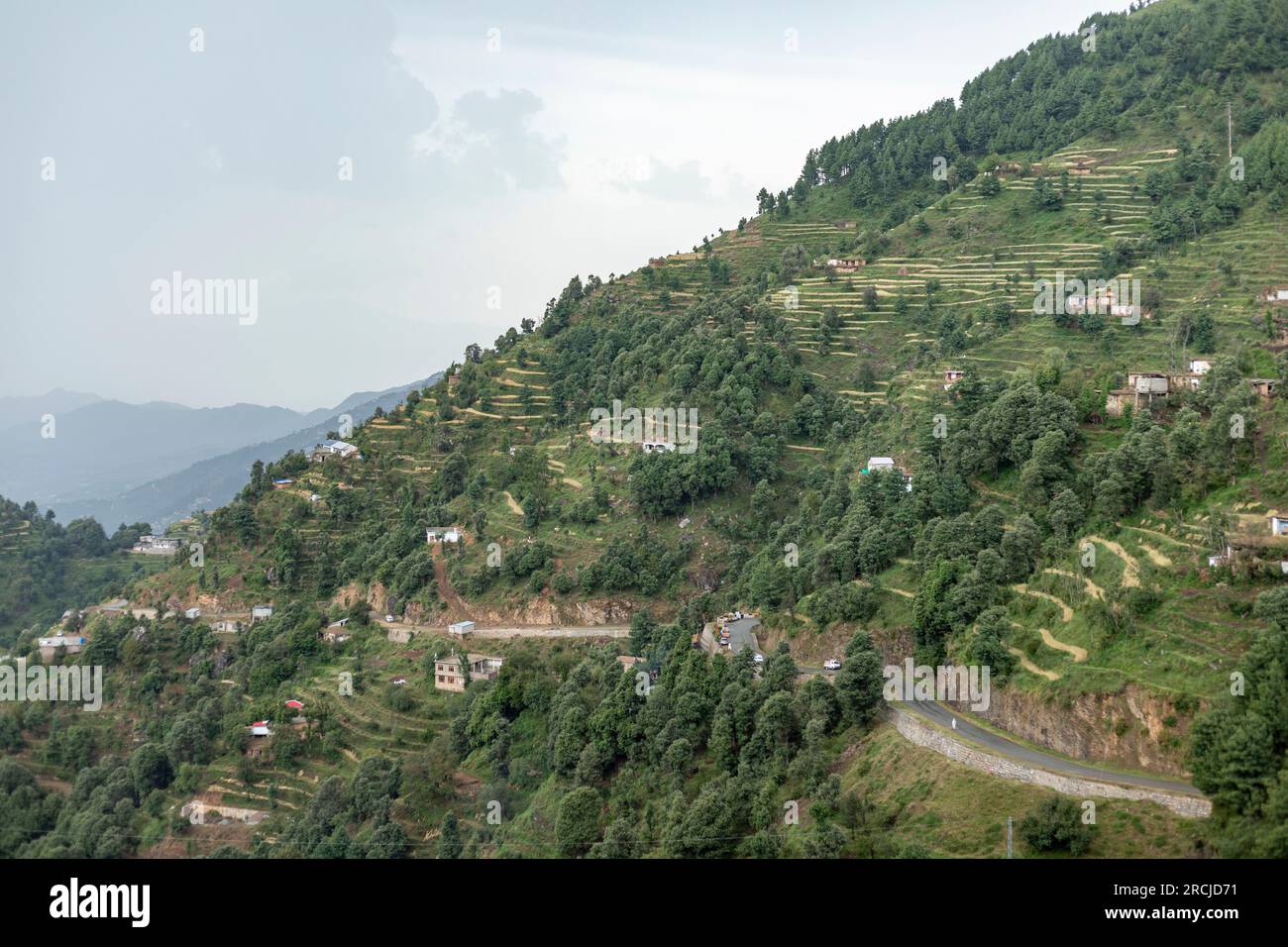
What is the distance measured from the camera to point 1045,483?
22.0 metres

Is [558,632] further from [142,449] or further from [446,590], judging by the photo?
[142,449]

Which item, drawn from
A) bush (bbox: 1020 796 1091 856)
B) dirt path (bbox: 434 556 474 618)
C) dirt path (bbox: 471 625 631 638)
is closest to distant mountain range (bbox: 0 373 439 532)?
dirt path (bbox: 434 556 474 618)

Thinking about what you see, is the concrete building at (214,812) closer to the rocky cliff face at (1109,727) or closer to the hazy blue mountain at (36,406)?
the rocky cliff face at (1109,727)

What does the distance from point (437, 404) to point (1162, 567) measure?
32015 millimetres

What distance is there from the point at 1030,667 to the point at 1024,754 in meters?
1.78

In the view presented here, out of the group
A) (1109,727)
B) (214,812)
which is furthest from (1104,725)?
(214,812)

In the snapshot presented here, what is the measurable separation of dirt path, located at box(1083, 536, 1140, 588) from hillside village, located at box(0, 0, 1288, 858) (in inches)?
3.3

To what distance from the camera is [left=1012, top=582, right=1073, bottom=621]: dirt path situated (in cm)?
1855

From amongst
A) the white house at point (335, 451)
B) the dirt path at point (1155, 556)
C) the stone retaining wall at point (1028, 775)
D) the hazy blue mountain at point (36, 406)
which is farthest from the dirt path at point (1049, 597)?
the hazy blue mountain at point (36, 406)

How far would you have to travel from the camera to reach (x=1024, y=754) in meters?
17.0

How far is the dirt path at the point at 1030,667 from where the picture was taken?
17.5 metres

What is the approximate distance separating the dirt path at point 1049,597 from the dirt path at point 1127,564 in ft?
3.76
